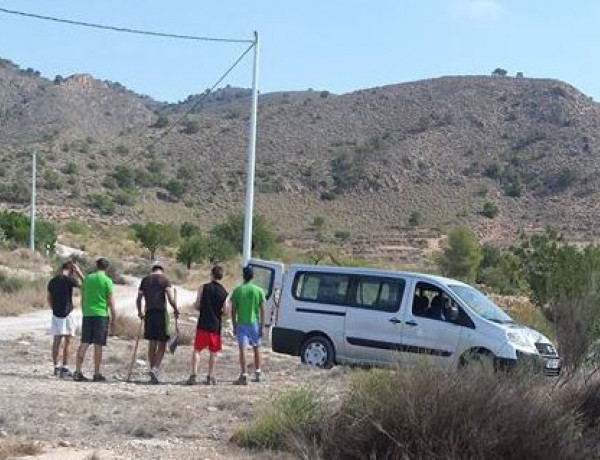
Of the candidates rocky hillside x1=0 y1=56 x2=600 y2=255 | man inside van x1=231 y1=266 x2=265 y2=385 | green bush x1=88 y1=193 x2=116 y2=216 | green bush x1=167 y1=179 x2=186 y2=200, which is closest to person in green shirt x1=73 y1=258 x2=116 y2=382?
man inside van x1=231 y1=266 x2=265 y2=385

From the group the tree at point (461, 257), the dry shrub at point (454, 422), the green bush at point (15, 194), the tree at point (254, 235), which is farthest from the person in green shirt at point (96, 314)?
the green bush at point (15, 194)

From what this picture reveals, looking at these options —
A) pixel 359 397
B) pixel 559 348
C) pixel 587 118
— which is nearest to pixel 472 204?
pixel 587 118

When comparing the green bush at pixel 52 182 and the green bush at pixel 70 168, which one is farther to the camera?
the green bush at pixel 70 168

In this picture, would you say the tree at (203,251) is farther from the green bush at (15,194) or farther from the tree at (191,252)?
the green bush at (15,194)

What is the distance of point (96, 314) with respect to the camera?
16312mm

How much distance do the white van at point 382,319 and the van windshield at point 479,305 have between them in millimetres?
24

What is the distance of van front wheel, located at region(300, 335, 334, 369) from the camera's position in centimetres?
1841

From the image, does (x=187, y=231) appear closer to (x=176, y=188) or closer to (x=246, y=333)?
(x=176, y=188)

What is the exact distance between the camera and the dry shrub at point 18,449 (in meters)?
10.4

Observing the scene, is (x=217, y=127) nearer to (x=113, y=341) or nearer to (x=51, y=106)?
(x=51, y=106)

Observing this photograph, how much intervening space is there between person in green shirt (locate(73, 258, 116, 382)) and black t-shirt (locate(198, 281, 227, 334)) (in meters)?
1.38

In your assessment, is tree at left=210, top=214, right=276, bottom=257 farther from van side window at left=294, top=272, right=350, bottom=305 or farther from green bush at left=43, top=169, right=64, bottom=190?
van side window at left=294, top=272, right=350, bottom=305

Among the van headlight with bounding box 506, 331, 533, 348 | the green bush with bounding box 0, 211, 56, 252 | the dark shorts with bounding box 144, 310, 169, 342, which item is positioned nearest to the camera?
the dark shorts with bounding box 144, 310, 169, 342

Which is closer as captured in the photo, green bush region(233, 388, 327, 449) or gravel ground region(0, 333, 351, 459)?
green bush region(233, 388, 327, 449)
